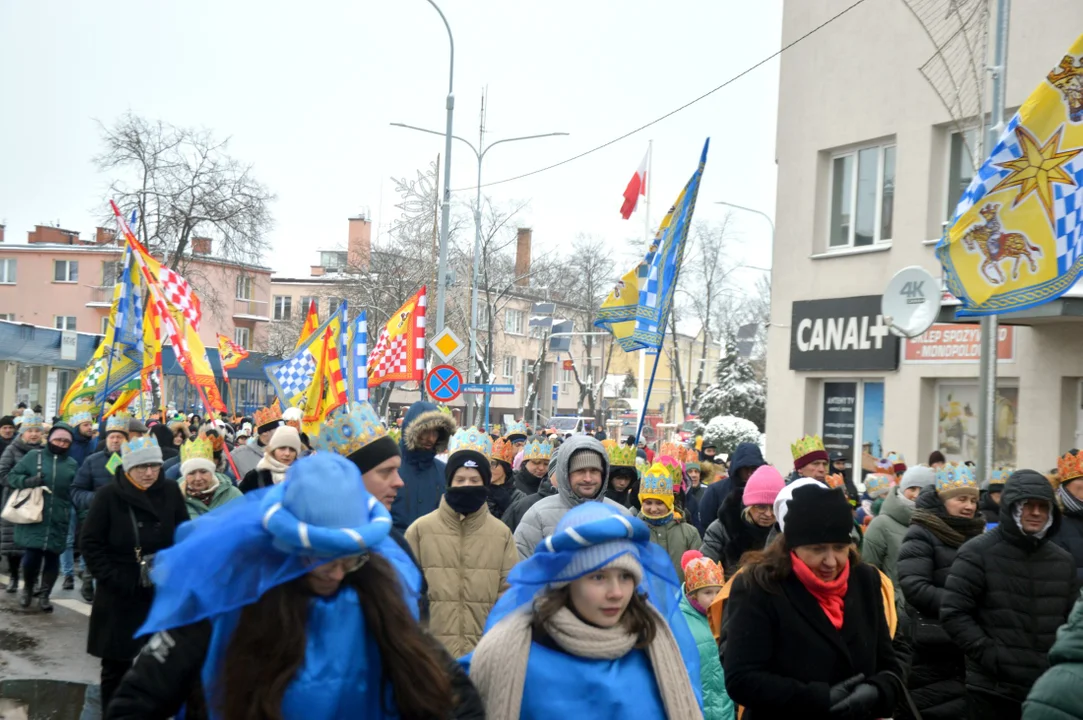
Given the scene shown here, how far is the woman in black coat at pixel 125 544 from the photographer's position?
702cm

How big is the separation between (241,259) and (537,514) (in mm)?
42618

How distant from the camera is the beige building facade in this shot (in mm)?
15531

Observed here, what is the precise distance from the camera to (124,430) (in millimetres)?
11859

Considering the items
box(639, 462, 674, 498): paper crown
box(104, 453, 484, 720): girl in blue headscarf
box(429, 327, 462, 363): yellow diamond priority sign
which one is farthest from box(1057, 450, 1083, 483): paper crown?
box(429, 327, 462, 363): yellow diamond priority sign

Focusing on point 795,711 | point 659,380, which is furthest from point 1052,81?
point 659,380

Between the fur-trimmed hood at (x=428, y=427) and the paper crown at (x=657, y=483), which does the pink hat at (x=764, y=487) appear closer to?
the paper crown at (x=657, y=483)

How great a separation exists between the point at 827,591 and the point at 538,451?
20.8 ft

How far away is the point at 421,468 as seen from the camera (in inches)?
314

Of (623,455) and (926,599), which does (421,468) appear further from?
(926,599)

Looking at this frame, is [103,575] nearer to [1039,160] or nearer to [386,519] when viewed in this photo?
[386,519]

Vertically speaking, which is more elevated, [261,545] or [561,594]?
[261,545]

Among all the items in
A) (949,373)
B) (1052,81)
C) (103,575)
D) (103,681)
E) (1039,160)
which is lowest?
(103,681)

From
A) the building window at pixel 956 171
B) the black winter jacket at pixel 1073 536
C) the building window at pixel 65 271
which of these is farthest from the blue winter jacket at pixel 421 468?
the building window at pixel 65 271

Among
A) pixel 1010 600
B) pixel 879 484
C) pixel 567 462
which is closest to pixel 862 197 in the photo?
pixel 879 484
